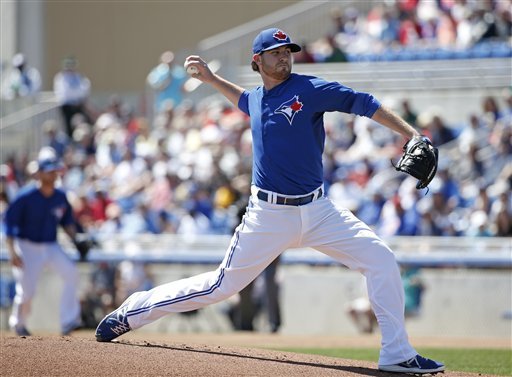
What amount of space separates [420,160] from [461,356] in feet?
13.6

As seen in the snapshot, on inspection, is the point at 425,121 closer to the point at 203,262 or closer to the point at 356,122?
the point at 356,122

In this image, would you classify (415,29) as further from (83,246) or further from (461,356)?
(461,356)

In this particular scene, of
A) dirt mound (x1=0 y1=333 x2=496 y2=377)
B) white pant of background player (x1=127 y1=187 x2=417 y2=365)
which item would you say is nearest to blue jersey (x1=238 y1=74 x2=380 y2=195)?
white pant of background player (x1=127 y1=187 x2=417 y2=365)

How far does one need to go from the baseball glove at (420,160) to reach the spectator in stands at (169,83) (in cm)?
1451

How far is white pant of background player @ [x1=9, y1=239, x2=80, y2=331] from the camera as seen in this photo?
495 inches

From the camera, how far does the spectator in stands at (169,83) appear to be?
21.4m

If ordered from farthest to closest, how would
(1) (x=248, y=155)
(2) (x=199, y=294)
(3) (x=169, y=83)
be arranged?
(3) (x=169, y=83), (1) (x=248, y=155), (2) (x=199, y=294)

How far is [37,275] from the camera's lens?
1260cm

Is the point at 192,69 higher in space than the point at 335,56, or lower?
lower

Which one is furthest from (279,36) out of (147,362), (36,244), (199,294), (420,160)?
(36,244)

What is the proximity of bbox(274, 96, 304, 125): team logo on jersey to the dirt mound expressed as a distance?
1.66 m

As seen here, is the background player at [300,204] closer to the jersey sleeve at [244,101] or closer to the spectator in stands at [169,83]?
the jersey sleeve at [244,101]

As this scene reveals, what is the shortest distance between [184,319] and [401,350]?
9174mm

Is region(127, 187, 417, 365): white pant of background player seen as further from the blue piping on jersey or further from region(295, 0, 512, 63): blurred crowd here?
region(295, 0, 512, 63): blurred crowd
